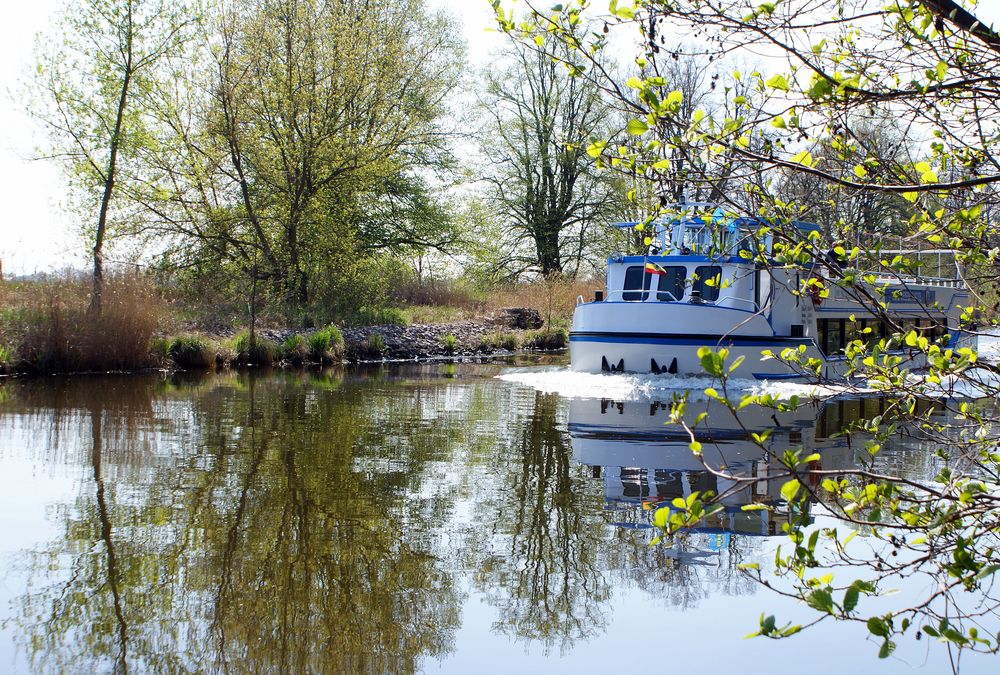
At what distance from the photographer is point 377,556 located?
609cm

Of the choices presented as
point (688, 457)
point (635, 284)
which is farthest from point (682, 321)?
point (688, 457)

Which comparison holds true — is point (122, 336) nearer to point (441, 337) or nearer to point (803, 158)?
point (441, 337)

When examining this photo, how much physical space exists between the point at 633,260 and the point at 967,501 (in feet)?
60.0

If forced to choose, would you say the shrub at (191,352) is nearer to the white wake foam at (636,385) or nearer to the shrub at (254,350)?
the shrub at (254,350)

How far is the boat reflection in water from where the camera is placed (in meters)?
7.20

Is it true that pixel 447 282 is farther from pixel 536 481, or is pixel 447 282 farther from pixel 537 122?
→ pixel 536 481

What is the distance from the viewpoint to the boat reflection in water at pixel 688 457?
720 cm

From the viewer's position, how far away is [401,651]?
4.61m

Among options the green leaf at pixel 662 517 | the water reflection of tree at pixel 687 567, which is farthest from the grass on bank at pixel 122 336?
the green leaf at pixel 662 517

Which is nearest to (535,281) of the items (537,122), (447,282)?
(447,282)

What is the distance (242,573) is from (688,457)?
5.80 m

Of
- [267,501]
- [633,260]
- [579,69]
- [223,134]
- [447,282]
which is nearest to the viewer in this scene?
[579,69]

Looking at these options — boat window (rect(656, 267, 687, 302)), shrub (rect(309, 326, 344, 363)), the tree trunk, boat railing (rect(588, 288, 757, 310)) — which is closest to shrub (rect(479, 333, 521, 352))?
shrub (rect(309, 326, 344, 363))

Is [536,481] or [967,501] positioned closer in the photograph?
[967,501]
